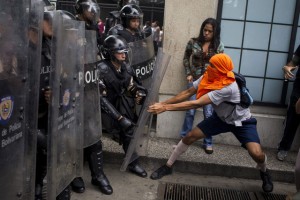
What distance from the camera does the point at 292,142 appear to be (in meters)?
4.90

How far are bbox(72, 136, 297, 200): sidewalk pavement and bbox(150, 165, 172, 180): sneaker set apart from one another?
0.17 ft

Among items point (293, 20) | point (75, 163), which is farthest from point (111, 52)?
point (293, 20)

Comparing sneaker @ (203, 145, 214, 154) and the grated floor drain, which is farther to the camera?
sneaker @ (203, 145, 214, 154)

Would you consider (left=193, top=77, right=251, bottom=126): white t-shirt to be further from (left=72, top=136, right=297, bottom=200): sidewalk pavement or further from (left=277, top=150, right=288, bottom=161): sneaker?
(left=277, top=150, right=288, bottom=161): sneaker

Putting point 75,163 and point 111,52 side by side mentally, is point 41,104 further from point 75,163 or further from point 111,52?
point 111,52

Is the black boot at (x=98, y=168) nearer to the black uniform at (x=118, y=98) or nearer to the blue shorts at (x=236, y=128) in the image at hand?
the black uniform at (x=118, y=98)

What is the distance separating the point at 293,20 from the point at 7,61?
4291mm

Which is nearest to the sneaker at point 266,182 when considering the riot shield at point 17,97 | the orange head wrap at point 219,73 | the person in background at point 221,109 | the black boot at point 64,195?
the person in background at point 221,109

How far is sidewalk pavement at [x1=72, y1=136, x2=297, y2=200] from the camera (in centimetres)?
417

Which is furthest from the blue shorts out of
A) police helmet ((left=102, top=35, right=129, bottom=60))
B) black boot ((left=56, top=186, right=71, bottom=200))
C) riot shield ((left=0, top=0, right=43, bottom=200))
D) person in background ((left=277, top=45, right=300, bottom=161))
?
riot shield ((left=0, top=0, right=43, bottom=200))

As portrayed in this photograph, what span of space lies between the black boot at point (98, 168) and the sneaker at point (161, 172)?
64 cm

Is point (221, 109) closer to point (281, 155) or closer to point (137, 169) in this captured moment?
point (137, 169)

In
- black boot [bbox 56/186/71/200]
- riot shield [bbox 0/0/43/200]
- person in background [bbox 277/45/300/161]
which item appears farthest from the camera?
person in background [bbox 277/45/300/161]

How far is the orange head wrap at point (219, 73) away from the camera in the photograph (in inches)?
138
